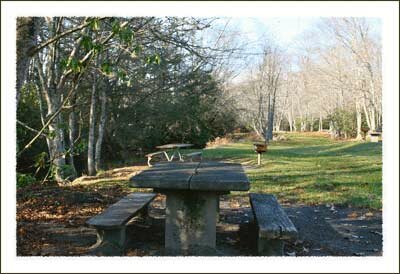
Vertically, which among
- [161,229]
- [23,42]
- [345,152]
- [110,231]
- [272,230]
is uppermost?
[23,42]

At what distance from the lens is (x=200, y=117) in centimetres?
1756

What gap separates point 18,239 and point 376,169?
8.51 metres

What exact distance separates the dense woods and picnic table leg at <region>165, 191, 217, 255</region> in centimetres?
129

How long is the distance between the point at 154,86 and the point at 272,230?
426 inches

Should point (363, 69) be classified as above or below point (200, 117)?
above

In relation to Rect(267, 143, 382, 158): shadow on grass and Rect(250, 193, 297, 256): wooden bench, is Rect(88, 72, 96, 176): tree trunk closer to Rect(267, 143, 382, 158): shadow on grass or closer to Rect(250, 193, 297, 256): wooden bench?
Rect(267, 143, 382, 158): shadow on grass

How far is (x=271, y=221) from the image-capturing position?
372cm

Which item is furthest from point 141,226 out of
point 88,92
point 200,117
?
point 200,117

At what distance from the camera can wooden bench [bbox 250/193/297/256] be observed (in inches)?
135

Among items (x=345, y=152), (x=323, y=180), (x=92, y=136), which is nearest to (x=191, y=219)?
(x=323, y=180)

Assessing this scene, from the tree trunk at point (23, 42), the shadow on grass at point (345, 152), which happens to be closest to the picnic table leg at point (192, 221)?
the tree trunk at point (23, 42)

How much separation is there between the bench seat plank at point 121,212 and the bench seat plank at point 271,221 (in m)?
1.30

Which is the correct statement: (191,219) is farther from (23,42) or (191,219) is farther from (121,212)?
(23,42)

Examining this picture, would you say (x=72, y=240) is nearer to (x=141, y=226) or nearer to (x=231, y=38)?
(x=141, y=226)
